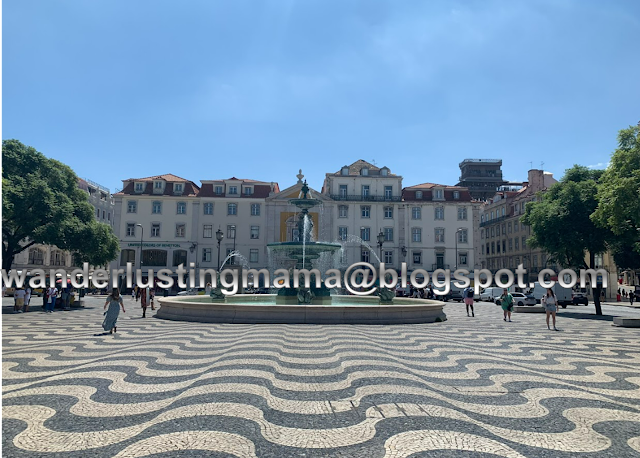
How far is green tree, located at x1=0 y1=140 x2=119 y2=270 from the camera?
19.8 metres

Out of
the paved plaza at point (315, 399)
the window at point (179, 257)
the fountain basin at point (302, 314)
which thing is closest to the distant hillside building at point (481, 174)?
the window at point (179, 257)

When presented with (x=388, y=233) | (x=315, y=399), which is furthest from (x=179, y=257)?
(x=315, y=399)

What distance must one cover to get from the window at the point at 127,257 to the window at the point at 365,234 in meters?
25.1

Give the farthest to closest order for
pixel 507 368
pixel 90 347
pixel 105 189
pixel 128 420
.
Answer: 1. pixel 105 189
2. pixel 90 347
3. pixel 507 368
4. pixel 128 420

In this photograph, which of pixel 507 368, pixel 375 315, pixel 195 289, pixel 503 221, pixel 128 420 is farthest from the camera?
pixel 503 221

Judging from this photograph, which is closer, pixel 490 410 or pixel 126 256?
pixel 490 410

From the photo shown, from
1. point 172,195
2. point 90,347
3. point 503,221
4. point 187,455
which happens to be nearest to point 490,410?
point 187,455

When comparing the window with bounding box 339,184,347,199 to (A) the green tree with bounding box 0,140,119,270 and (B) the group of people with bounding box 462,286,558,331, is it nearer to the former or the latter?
(A) the green tree with bounding box 0,140,119,270

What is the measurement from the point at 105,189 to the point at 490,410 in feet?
229

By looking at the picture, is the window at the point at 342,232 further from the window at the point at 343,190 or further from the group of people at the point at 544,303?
the group of people at the point at 544,303

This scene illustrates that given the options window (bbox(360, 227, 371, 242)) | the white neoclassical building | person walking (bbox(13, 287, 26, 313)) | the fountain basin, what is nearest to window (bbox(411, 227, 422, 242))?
the white neoclassical building

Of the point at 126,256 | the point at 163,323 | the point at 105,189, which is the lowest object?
the point at 163,323

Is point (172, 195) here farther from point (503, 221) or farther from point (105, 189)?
point (503, 221)

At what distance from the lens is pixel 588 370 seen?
24.3 ft
